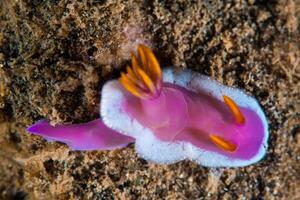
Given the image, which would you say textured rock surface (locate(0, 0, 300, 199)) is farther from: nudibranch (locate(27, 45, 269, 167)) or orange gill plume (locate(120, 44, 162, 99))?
orange gill plume (locate(120, 44, 162, 99))

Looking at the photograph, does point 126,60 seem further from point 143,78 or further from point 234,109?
point 234,109

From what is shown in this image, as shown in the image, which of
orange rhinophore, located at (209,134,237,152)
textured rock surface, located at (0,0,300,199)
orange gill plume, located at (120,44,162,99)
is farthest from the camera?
textured rock surface, located at (0,0,300,199)

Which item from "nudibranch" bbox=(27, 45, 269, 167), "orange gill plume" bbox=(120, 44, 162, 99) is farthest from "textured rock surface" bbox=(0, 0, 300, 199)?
"orange gill plume" bbox=(120, 44, 162, 99)

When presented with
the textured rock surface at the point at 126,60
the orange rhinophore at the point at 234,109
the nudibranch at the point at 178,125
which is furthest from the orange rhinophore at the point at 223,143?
the textured rock surface at the point at 126,60

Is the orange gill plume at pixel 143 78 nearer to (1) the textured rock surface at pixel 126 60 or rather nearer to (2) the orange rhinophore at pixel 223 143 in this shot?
(1) the textured rock surface at pixel 126 60

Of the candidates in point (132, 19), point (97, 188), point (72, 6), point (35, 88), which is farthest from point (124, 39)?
point (97, 188)

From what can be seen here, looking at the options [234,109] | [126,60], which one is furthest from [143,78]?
[234,109]

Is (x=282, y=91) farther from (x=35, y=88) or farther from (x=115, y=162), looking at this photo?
(x=35, y=88)
